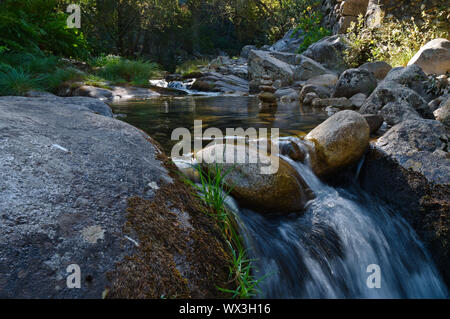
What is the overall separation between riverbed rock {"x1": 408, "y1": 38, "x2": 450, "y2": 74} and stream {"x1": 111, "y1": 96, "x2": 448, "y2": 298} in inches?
232

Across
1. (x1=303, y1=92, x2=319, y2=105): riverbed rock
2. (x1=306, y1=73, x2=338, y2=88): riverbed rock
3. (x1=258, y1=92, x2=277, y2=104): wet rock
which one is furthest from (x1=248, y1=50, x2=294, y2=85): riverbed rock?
(x1=258, y1=92, x2=277, y2=104): wet rock

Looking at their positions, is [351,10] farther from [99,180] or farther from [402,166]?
[99,180]

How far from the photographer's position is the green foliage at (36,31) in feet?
26.8

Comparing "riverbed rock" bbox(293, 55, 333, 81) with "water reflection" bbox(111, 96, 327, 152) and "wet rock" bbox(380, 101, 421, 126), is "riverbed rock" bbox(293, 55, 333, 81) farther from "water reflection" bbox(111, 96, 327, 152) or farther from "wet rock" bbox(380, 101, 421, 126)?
"wet rock" bbox(380, 101, 421, 126)

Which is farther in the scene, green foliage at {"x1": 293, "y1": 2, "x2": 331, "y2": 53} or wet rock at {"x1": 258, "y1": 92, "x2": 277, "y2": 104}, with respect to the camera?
green foliage at {"x1": 293, "y1": 2, "x2": 331, "y2": 53}

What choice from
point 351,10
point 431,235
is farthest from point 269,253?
point 351,10

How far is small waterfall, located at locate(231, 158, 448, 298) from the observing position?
2.15 m

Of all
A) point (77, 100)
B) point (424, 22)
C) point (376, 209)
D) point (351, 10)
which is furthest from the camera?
point (351, 10)

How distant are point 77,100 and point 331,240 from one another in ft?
14.7

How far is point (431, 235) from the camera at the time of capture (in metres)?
2.58

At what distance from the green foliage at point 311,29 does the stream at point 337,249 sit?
16.7m

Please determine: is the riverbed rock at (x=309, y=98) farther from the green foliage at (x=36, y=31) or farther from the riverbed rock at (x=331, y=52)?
the green foliage at (x=36, y=31)

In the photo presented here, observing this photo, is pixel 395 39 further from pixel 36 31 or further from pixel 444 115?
pixel 36 31

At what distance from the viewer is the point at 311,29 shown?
1927 cm
